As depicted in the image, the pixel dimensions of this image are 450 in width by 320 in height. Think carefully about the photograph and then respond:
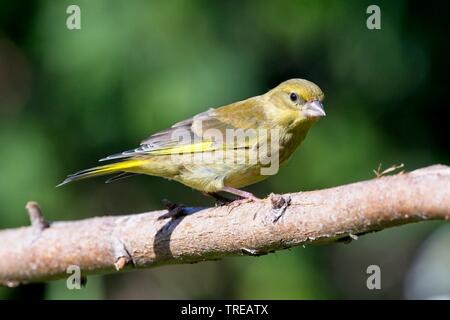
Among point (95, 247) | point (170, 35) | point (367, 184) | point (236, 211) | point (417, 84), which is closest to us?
point (367, 184)

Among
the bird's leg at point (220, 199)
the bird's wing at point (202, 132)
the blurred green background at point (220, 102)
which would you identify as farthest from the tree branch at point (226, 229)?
the blurred green background at point (220, 102)

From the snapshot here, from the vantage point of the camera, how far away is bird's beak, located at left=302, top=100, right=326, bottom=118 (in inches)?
154

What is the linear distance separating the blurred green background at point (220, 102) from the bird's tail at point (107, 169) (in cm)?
81

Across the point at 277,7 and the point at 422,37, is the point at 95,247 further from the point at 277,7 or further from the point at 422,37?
the point at 422,37

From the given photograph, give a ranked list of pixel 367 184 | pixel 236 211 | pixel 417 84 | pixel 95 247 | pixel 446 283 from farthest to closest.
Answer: pixel 417 84 < pixel 446 283 < pixel 95 247 < pixel 236 211 < pixel 367 184

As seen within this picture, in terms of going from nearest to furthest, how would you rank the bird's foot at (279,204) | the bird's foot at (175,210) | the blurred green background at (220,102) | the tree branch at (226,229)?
the tree branch at (226,229) < the bird's foot at (279,204) < the bird's foot at (175,210) < the blurred green background at (220,102)

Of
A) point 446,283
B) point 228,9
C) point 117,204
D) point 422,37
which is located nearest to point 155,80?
point 228,9

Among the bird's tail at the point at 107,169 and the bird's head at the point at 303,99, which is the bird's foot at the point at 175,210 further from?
the bird's head at the point at 303,99

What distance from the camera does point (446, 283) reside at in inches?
179

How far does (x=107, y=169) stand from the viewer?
154 inches

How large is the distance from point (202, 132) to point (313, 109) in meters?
0.61

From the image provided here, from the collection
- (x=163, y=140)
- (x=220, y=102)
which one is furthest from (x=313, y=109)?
(x=220, y=102)

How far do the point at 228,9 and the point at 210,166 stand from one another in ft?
4.85

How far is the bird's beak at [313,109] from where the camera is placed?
12.8 feet
